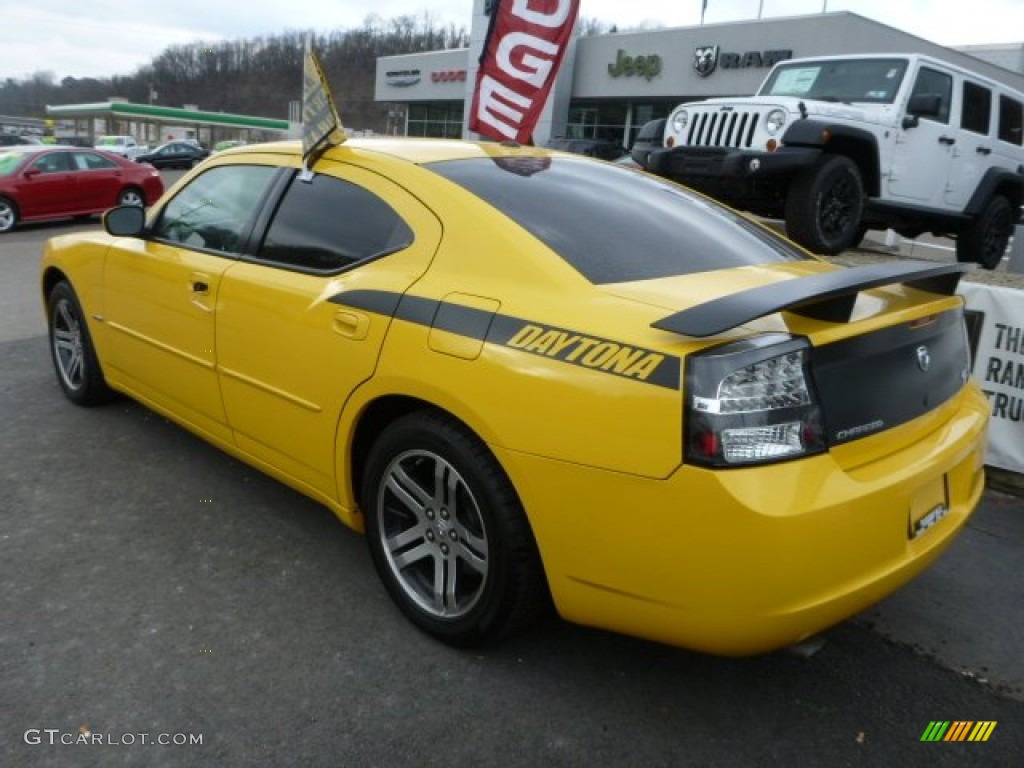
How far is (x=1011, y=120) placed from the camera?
9.58 m

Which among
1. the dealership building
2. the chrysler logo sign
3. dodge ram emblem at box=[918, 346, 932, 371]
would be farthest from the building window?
dodge ram emblem at box=[918, 346, 932, 371]

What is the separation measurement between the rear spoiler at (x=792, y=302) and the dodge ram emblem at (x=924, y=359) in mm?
212

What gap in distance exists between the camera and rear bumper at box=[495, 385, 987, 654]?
6.24 ft

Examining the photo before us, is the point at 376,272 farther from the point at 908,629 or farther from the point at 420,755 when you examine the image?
the point at 908,629

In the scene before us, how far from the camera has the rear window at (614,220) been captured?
254cm

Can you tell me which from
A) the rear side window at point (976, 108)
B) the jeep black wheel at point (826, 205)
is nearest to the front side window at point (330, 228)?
the jeep black wheel at point (826, 205)

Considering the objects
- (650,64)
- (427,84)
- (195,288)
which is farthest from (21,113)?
(195,288)

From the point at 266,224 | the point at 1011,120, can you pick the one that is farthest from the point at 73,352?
the point at 1011,120

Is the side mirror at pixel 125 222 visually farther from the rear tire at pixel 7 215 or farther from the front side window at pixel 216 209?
the rear tire at pixel 7 215

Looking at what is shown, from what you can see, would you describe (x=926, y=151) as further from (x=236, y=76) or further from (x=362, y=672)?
(x=236, y=76)

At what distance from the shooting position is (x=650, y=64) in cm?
3325

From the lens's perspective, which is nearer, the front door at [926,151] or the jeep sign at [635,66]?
the front door at [926,151]

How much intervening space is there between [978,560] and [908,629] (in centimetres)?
81

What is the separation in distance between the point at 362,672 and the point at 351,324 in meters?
1.10
